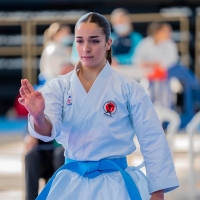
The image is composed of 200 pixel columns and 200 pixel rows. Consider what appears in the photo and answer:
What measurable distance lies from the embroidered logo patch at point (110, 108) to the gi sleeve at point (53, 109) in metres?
0.21

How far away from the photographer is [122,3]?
1521cm

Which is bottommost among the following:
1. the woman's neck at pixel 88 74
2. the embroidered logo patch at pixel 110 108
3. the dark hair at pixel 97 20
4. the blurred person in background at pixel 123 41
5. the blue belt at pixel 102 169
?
the blue belt at pixel 102 169

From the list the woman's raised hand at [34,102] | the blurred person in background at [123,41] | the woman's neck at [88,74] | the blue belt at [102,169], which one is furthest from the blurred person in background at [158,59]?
the woman's raised hand at [34,102]

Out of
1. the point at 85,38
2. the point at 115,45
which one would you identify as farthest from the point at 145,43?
the point at 85,38

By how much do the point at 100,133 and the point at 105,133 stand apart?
23 mm

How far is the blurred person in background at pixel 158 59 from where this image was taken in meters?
12.1

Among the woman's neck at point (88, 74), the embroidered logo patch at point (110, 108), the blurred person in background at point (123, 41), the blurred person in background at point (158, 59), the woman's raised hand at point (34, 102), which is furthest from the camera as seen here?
the blurred person in background at point (158, 59)

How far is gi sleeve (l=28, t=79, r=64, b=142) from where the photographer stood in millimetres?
3120

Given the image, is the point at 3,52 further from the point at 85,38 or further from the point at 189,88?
the point at 85,38

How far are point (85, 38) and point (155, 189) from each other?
2.47 feet

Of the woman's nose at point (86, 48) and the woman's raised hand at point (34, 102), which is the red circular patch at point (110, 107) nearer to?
the woman's nose at point (86, 48)

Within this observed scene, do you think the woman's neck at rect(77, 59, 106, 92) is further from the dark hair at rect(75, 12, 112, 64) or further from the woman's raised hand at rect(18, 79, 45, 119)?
the woman's raised hand at rect(18, 79, 45, 119)

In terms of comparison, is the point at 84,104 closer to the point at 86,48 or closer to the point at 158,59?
the point at 86,48

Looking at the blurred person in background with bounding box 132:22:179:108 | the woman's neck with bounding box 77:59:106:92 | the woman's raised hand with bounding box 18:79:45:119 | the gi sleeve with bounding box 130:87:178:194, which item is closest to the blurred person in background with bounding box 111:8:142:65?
the blurred person in background with bounding box 132:22:179:108
